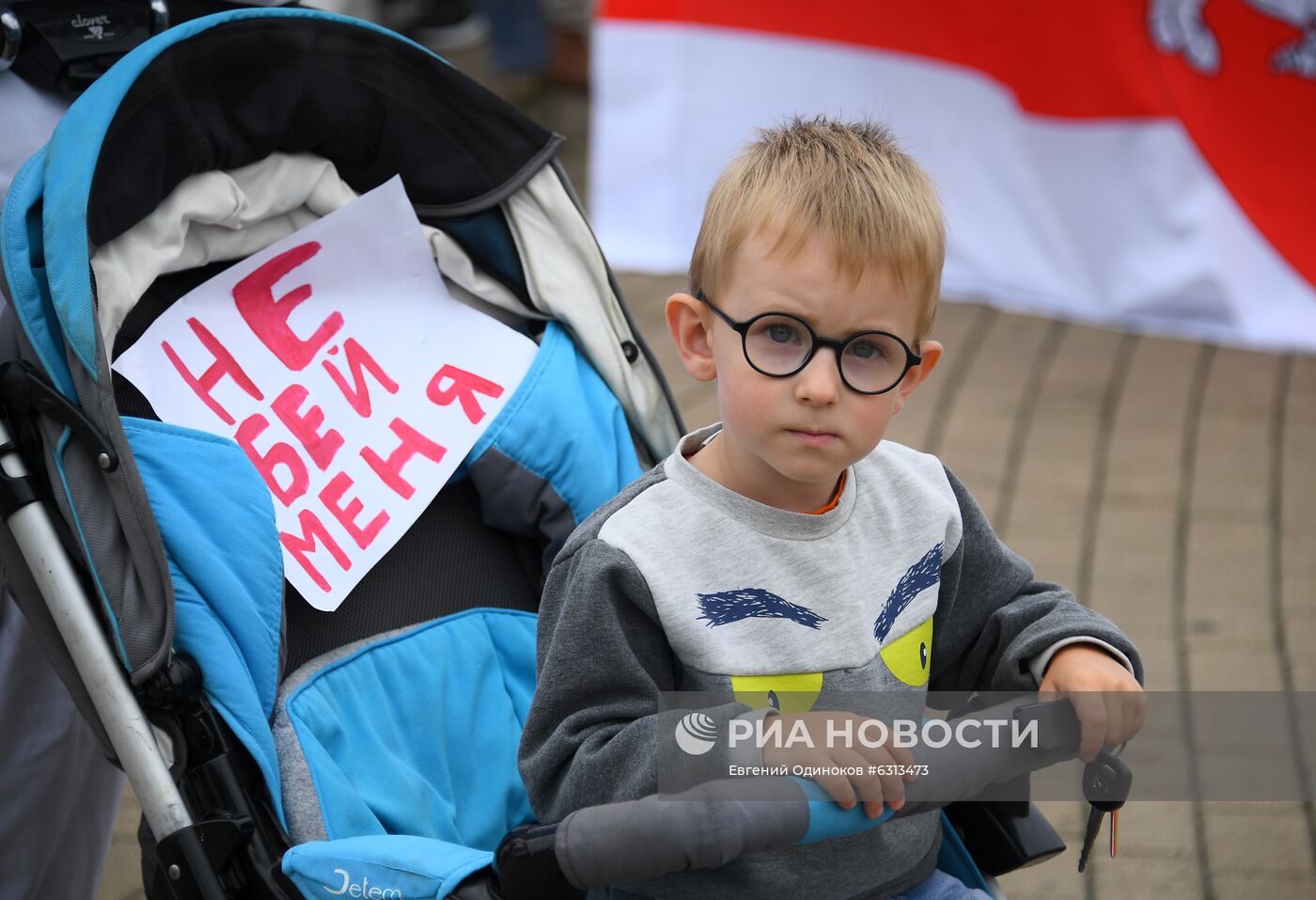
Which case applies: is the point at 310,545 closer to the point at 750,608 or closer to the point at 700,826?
the point at 750,608

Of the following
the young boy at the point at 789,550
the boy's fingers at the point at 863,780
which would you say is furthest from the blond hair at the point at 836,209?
the boy's fingers at the point at 863,780

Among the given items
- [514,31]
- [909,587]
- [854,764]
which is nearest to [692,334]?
[909,587]

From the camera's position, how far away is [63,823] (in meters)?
2.32

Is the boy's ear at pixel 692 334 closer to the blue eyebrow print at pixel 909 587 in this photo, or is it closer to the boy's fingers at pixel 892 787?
the blue eyebrow print at pixel 909 587

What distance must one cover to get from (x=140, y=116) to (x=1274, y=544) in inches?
114

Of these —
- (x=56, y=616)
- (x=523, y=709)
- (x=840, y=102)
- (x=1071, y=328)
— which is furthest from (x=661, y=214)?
(x=56, y=616)

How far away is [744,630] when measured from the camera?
156 cm

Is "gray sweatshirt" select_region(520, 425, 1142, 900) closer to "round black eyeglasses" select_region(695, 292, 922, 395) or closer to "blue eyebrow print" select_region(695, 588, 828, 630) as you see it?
"blue eyebrow print" select_region(695, 588, 828, 630)

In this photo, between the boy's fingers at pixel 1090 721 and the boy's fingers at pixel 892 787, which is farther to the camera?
the boy's fingers at pixel 1090 721

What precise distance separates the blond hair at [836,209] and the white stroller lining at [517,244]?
0.53 meters

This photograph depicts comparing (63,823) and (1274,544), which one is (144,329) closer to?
(63,823)

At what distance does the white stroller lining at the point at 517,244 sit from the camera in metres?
1.90

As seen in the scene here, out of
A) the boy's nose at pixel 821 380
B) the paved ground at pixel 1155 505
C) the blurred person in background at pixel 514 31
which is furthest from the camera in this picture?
the blurred person in background at pixel 514 31

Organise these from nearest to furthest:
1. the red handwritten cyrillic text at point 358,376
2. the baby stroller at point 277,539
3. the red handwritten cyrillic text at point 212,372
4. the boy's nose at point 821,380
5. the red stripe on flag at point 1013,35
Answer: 1. the boy's nose at point 821,380
2. the baby stroller at point 277,539
3. the red handwritten cyrillic text at point 212,372
4. the red handwritten cyrillic text at point 358,376
5. the red stripe on flag at point 1013,35
